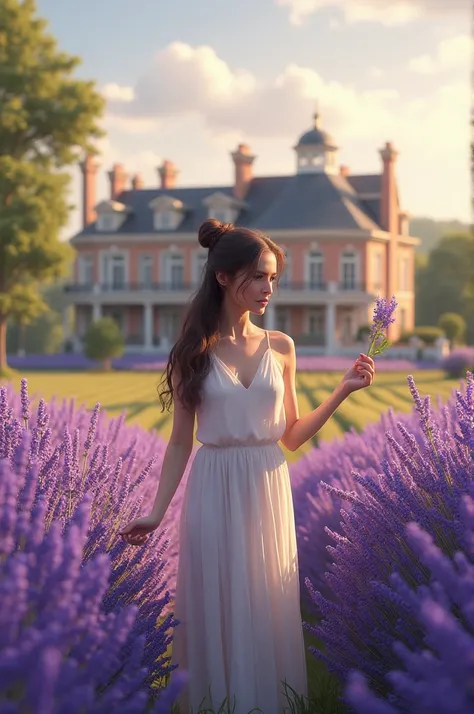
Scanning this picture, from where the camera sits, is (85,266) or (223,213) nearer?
(223,213)

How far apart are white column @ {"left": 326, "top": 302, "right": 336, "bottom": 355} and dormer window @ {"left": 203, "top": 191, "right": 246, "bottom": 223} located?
258 inches

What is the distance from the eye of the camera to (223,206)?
4228cm

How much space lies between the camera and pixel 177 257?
143 feet

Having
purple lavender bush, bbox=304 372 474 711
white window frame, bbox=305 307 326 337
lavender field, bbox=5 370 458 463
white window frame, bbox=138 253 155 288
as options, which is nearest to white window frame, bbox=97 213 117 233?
white window frame, bbox=138 253 155 288

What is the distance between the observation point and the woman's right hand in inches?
123

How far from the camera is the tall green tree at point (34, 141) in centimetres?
2745

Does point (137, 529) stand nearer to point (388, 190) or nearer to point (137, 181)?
point (388, 190)

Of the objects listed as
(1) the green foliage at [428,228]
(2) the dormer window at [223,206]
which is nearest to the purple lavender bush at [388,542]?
(2) the dormer window at [223,206]

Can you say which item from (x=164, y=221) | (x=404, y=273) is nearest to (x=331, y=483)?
(x=164, y=221)

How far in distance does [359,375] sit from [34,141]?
28.2m

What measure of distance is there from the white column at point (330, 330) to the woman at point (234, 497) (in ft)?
115

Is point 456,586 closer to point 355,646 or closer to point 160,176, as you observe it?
point 355,646

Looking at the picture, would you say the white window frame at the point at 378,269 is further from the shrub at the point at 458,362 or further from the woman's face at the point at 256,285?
the woman's face at the point at 256,285

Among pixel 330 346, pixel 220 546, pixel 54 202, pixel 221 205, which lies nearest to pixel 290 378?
pixel 220 546
